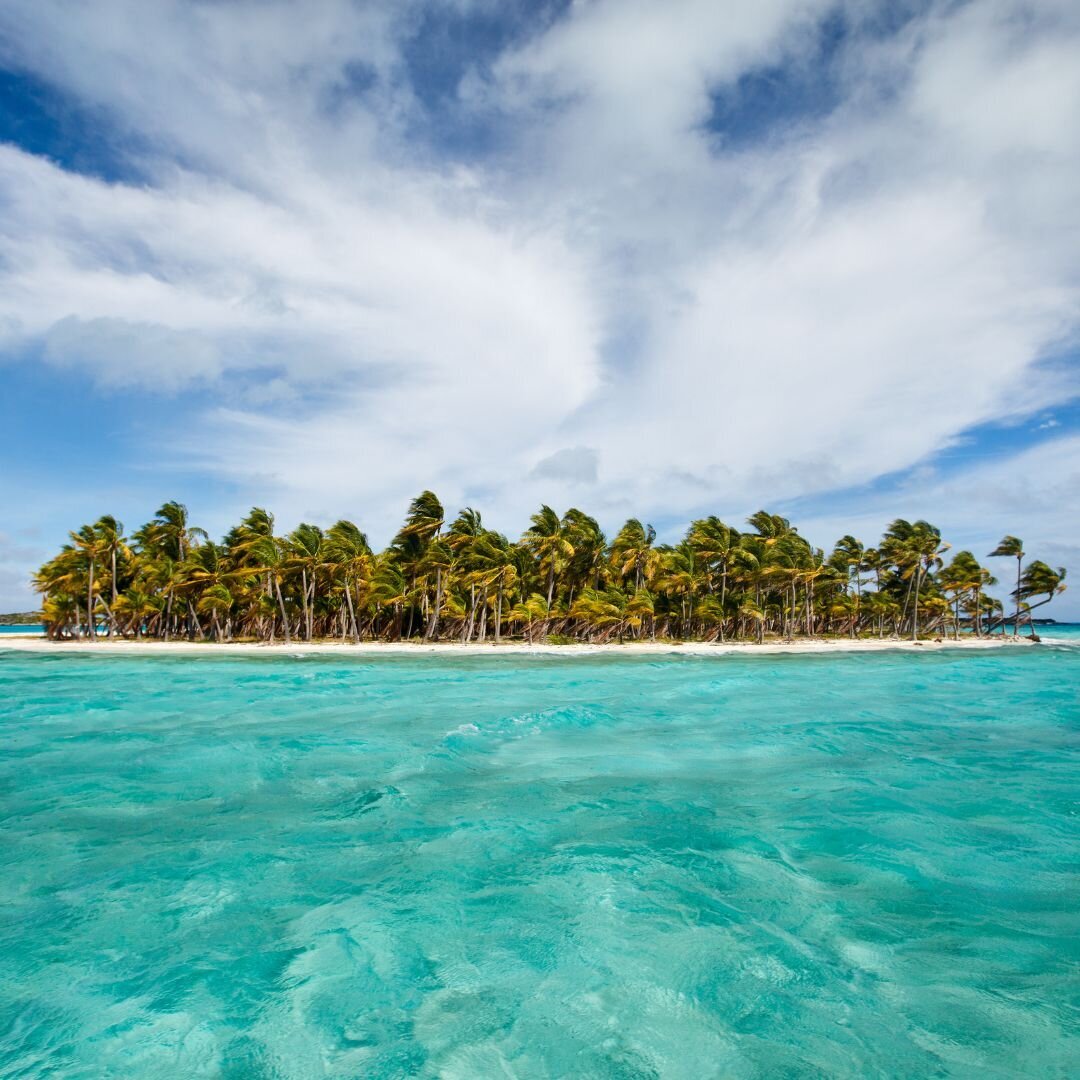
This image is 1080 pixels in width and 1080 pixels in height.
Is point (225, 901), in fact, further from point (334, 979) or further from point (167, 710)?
point (167, 710)

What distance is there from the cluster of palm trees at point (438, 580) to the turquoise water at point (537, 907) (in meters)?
47.4

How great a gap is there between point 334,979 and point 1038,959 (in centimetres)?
619

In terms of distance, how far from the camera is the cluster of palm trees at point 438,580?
62094 millimetres

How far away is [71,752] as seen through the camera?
14.4 meters

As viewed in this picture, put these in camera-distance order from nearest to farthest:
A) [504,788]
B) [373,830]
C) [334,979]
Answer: [334,979], [373,830], [504,788]

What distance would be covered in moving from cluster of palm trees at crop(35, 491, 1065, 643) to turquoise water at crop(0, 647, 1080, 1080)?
47373 millimetres

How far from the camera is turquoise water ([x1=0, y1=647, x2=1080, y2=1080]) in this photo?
4652 millimetres

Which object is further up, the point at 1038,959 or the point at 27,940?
the point at 27,940

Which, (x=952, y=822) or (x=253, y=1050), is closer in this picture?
(x=253, y=1050)

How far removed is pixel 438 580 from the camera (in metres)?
61.1

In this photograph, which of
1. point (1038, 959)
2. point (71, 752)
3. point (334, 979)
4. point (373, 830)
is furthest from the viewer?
point (71, 752)

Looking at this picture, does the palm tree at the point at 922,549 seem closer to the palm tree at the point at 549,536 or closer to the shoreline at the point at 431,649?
the shoreline at the point at 431,649

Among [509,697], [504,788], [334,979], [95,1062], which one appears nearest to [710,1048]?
[334,979]

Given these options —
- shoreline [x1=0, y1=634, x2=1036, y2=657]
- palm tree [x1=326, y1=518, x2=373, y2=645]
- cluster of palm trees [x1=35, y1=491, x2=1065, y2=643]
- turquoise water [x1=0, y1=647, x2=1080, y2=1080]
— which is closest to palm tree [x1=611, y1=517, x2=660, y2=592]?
cluster of palm trees [x1=35, y1=491, x2=1065, y2=643]
